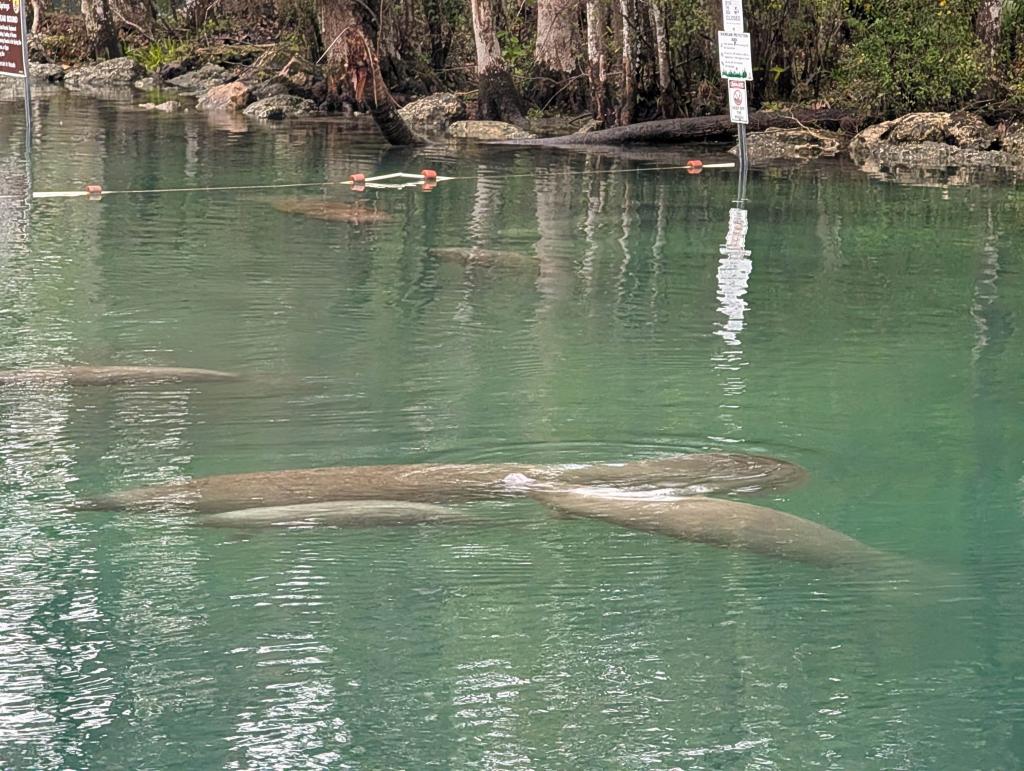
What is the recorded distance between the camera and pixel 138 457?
708 centimetres

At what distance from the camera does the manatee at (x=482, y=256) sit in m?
12.5

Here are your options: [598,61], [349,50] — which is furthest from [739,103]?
[349,50]

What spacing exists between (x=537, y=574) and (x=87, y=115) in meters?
24.3

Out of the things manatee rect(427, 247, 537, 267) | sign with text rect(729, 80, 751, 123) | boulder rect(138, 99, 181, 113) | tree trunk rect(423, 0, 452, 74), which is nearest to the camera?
manatee rect(427, 247, 537, 267)

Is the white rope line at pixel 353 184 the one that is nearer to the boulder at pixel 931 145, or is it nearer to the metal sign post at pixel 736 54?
the metal sign post at pixel 736 54

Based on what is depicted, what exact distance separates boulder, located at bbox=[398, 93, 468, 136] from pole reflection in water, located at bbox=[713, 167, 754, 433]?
458 inches

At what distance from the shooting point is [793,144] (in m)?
22.3

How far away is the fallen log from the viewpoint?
76.6 feet

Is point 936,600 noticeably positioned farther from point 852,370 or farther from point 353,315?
point 353,315

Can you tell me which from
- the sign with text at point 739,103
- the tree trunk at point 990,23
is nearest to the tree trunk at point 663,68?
the tree trunk at point 990,23

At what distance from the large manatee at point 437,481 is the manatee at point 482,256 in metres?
5.59

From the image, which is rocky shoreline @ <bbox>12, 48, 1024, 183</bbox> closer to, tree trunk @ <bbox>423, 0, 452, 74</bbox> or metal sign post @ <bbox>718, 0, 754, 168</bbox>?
metal sign post @ <bbox>718, 0, 754, 168</bbox>

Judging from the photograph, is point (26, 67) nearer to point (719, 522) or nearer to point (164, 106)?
point (164, 106)

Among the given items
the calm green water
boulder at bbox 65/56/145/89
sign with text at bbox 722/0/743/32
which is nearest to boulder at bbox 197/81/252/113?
boulder at bbox 65/56/145/89
